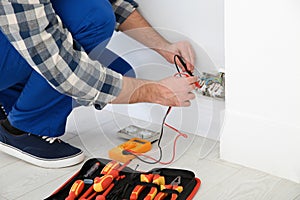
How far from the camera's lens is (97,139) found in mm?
1821

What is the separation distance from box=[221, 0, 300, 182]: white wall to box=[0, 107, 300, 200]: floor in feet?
0.19

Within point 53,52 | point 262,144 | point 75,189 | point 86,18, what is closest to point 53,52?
point 53,52

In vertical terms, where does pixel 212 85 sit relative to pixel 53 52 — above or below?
below

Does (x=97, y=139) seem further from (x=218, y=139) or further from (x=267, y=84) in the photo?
(x=267, y=84)

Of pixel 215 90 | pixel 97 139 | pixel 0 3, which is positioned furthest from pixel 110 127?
pixel 0 3

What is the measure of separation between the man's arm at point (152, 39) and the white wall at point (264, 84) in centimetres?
21

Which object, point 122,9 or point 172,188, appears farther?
point 122,9

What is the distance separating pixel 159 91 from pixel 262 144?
13.4 inches

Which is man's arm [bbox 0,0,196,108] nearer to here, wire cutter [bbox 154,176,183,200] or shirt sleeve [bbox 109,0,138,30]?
wire cutter [bbox 154,176,183,200]

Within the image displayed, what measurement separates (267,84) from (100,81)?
1.53ft

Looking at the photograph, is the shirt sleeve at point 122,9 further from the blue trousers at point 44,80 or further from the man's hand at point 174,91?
the man's hand at point 174,91

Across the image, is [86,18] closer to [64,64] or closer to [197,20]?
[64,64]

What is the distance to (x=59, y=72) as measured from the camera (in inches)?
52.6

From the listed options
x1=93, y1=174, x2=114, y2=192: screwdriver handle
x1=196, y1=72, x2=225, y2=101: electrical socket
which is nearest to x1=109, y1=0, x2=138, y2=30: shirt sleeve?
x1=196, y1=72, x2=225, y2=101: electrical socket
